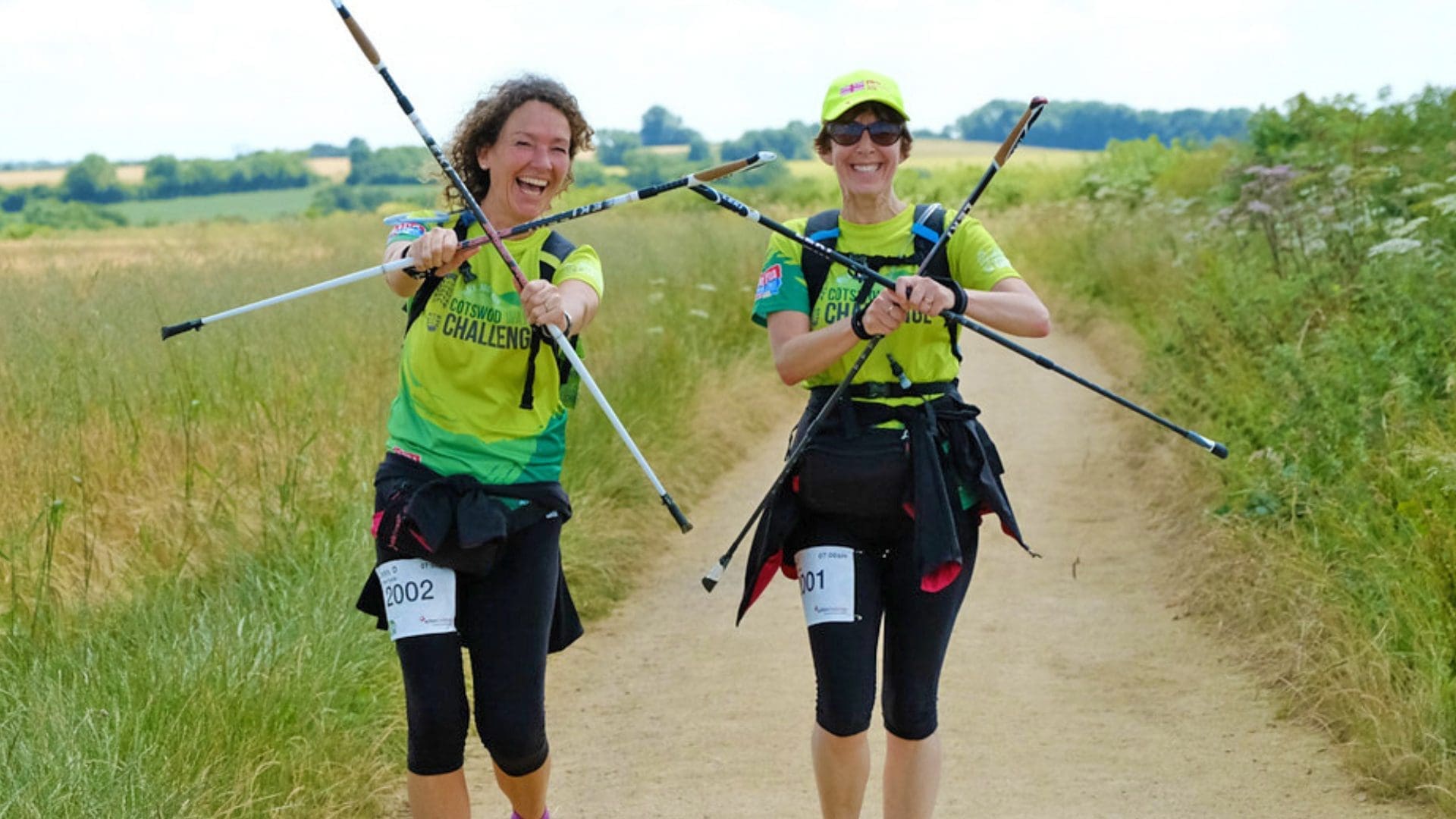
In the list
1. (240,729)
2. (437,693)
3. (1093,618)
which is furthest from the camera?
(1093,618)

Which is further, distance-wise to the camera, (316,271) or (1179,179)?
(1179,179)

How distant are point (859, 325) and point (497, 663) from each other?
1.11 m

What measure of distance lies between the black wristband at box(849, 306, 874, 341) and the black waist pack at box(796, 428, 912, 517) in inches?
10.2

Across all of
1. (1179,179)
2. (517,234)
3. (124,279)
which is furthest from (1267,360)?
(1179,179)

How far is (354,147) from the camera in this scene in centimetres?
3019

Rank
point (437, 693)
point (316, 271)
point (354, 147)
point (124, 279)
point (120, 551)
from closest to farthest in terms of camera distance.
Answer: point (437, 693)
point (120, 551)
point (124, 279)
point (316, 271)
point (354, 147)

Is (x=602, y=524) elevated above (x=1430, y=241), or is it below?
below

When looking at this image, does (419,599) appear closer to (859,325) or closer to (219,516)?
(859,325)

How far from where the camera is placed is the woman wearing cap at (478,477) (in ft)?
12.0

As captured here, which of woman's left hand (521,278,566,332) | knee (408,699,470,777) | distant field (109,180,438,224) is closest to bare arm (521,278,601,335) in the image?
woman's left hand (521,278,566,332)

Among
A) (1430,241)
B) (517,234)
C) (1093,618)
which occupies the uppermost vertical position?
(517,234)

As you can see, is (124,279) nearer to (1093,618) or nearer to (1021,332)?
(1093,618)

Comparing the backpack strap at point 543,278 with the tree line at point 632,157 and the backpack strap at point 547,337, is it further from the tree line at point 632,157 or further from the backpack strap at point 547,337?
the tree line at point 632,157

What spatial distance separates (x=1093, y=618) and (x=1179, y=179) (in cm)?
1704
